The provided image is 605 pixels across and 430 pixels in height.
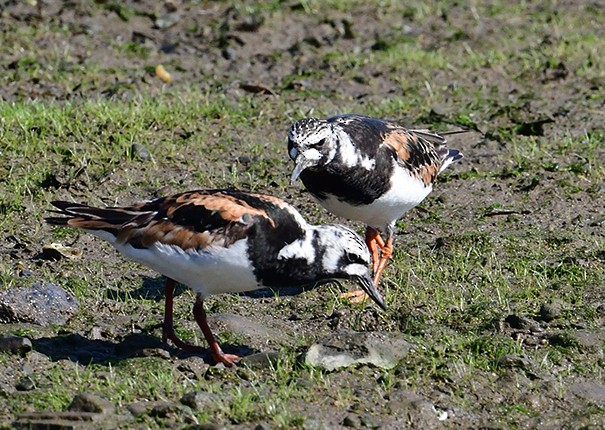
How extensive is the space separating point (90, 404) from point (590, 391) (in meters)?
2.74

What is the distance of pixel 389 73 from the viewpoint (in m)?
12.5

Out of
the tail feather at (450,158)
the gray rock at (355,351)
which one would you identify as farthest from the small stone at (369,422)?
the tail feather at (450,158)

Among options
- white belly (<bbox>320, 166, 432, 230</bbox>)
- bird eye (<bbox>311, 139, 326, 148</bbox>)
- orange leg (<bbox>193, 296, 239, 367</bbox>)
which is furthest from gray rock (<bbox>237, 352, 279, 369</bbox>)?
white belly (<bbox>320, 166, 432, 230</bbox>)

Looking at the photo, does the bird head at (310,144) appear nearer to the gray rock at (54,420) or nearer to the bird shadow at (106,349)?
the bird shadow at (106,349)

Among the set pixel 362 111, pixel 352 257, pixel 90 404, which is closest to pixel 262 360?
pixel 352 257

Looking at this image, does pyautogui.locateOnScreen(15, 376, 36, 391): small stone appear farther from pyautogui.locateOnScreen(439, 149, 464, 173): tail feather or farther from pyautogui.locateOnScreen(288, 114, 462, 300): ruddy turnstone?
pyautogui.locateOnScreen(439, 149, 464, 173): tail feather

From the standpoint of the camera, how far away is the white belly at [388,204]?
8.18m

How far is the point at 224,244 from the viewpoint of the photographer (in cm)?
666

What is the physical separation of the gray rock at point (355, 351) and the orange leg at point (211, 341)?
48cm

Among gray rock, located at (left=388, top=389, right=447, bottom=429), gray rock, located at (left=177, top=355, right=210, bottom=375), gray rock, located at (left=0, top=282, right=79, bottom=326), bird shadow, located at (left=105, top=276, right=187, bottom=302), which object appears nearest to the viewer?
gray rock, located at (left=388, top=389, right=447, bottom=429)

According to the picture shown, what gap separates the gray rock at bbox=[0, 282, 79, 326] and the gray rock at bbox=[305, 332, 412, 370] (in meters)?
1.70

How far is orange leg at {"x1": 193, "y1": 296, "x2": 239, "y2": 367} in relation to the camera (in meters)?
6.76

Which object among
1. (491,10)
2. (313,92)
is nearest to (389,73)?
(313,92)

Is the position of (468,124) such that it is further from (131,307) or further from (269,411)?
(269,411)
